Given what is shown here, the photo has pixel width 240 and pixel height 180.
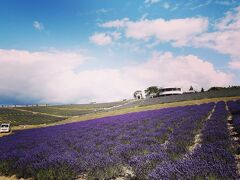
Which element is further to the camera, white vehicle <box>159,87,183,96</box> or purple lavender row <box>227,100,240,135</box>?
white vehicle <box>159,87,183,96</box>

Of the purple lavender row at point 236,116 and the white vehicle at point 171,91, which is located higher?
the white vehicle at point 171,91

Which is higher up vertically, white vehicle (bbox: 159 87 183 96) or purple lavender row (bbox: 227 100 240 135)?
white vehicle (bbox: 159 87 183 96)

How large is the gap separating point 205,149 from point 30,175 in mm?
5904

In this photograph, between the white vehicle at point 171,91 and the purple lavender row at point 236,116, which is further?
the white vehicle at point 171,91

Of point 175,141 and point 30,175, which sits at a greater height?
point 175,141

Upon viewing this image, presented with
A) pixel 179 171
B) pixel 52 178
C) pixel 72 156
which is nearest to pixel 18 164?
pixel 72 156

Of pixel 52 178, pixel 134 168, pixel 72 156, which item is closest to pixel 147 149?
pixel 134 168

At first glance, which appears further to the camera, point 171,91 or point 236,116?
point 171,91

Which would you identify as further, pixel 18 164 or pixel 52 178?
pixel 18 164

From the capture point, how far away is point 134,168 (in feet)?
21.8

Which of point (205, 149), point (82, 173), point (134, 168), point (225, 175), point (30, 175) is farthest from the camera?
point (30, 175)

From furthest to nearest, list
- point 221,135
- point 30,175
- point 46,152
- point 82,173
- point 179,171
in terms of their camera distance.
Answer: point 46,152 → point 221,135 → point 30,175 → point 82,173 → point 179,171

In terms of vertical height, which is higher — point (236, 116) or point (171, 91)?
point (171, 91)

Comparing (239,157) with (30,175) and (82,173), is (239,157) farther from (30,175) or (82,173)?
(30,175)
